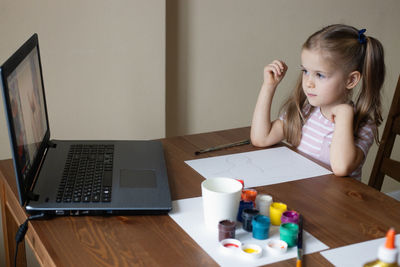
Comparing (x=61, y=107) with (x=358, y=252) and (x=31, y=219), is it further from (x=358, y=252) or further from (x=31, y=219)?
(x=358, y=252)

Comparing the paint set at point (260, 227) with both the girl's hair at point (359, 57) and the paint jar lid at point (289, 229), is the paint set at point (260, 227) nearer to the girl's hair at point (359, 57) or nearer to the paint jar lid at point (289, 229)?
the paint jar lid at point (289, 229)

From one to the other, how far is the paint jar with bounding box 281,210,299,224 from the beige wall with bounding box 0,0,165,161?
122 cm

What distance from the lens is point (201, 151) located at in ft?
4.74

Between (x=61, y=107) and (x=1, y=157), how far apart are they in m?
0.30

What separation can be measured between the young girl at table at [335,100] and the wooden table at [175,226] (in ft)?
0.52

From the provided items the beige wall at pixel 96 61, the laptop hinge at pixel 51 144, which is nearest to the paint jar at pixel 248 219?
the laptop hinge at pixel 51 144

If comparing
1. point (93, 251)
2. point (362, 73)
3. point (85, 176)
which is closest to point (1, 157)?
point (85, 176)

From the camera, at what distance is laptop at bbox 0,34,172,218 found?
1.01m

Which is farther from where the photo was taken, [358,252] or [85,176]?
[85,176]

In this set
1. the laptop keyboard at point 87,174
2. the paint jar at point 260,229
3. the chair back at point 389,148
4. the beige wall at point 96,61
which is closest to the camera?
the paint jar at point 260,229

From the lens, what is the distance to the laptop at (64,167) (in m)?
1.01

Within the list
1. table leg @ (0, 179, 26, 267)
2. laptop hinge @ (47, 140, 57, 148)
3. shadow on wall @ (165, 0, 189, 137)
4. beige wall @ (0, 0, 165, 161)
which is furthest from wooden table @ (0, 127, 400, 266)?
shadow on wall @ (165, 0, 189, 137)

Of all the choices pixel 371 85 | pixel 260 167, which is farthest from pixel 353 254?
pixel 371 85

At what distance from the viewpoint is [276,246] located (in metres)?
0.95
